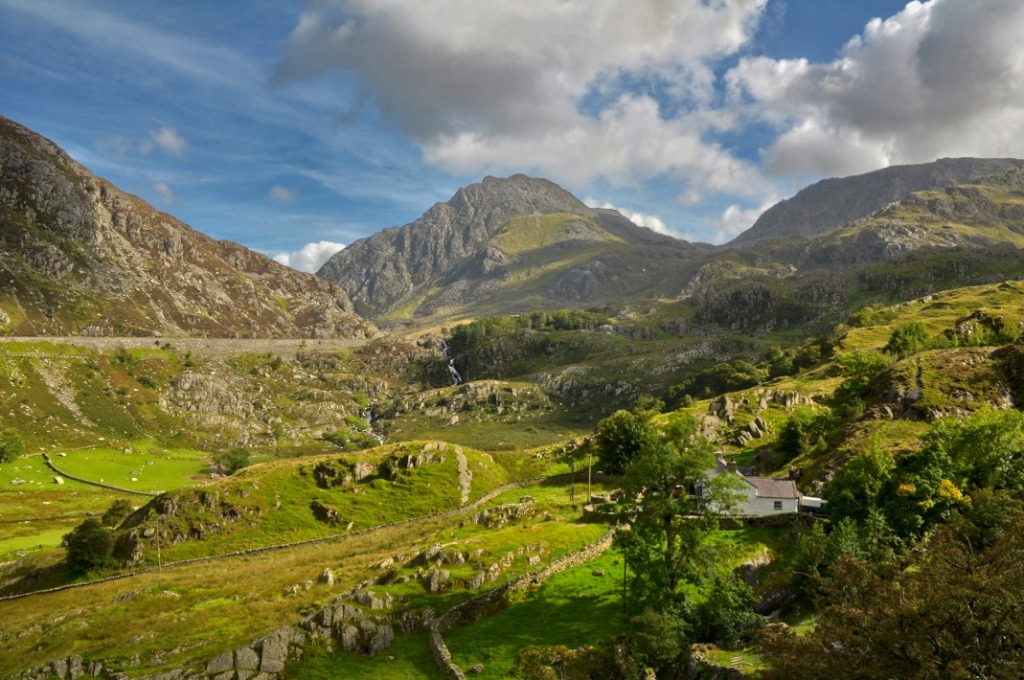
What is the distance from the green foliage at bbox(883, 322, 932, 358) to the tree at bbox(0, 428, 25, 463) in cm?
20808

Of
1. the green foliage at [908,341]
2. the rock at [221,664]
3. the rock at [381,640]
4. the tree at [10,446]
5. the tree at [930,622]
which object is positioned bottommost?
the rock at [381,640]

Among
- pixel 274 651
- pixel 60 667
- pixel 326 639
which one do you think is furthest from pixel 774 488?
pixel 60 667

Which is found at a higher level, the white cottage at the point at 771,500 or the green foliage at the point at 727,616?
the white cottage at the point at 771,500

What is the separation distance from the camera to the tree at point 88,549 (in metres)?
74.1

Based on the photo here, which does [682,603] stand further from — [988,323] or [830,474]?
[988,323]

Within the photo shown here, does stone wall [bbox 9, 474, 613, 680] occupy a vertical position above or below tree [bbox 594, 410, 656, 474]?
below

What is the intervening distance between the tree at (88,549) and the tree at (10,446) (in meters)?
95.1

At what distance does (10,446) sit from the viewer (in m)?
144

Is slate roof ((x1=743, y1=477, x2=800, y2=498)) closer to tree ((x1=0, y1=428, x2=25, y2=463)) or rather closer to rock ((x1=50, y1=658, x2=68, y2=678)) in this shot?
rock ((x1=50, y1=658, x2=68, y2=678))

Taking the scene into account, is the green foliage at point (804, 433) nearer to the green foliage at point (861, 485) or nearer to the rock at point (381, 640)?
the green foliage at point (861, 485)

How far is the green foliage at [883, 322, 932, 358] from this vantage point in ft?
385

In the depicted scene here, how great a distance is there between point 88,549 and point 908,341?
150 meters

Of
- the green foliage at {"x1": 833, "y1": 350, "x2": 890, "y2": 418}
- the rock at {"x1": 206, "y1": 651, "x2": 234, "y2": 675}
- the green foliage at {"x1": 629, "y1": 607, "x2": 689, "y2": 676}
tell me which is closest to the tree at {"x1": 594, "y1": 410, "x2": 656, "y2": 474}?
the green foliage at {"x1": 833, "y1": 350, "x2": 890, "y2": 418}

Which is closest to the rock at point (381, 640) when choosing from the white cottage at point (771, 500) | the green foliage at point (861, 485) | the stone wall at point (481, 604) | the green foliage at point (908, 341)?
the stone wall at point (481, 604)
